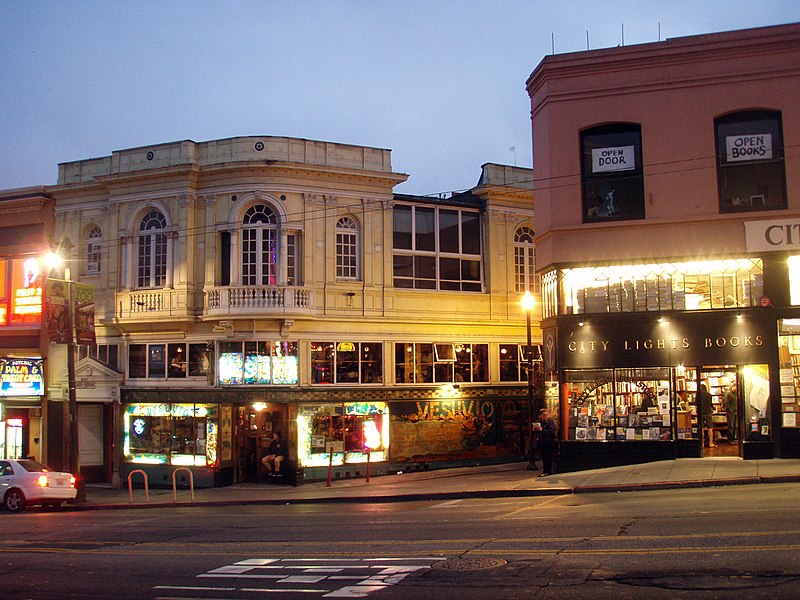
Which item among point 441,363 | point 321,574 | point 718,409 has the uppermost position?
point 441,363

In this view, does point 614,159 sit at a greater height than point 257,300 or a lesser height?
greater

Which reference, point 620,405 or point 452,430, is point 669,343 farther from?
point 452,430

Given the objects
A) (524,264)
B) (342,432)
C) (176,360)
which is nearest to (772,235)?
(524,264)

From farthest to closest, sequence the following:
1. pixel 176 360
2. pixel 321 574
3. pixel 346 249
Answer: pixel 346 249, pixel 176 360, pixel 321 574

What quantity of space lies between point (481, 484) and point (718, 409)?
6.53 meters

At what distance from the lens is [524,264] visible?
31438 mm

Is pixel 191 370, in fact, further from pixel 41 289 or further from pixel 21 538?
pixel 21 538

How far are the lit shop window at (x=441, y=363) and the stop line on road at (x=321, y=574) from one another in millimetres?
16371

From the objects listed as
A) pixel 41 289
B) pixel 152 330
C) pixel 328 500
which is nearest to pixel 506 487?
pixel 328 500

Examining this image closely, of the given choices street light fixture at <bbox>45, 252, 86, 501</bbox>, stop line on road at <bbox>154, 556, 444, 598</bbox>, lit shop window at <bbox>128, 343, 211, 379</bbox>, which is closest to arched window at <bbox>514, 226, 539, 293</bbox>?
lit shop window at <bbox>128, 343, 211, 379</bbox>

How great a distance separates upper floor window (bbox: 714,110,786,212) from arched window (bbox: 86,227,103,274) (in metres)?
20.3

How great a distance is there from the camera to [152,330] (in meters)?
28.7

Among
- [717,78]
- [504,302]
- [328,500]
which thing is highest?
[717,78]

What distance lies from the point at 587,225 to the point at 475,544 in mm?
12990
